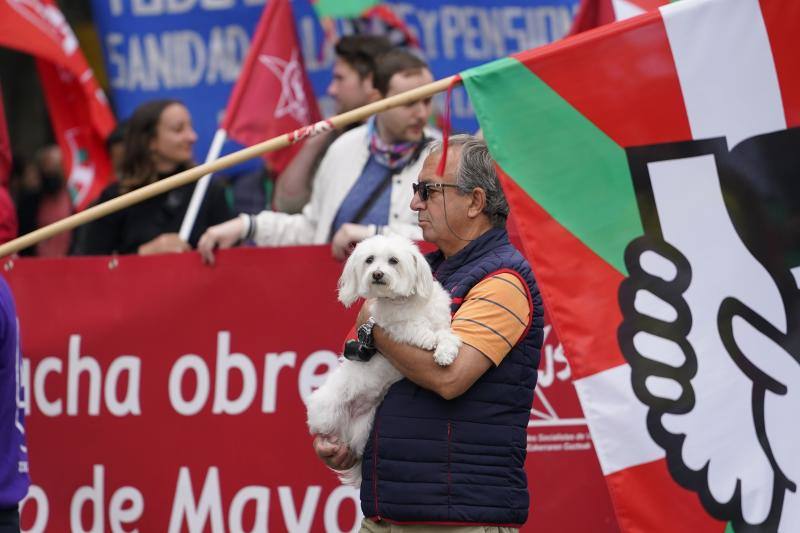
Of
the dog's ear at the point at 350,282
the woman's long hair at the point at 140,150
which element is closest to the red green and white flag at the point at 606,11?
the woman's long hair at the point at 140,150

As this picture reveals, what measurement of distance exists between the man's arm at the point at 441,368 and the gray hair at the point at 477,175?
1.68ft

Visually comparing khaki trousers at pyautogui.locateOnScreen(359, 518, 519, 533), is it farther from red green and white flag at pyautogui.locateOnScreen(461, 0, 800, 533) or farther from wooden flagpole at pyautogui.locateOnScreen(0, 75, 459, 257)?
wooden flagpole at pyautogui.locateOnScreen(0, 75, 459, 257)

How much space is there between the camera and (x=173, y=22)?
29.3 ft

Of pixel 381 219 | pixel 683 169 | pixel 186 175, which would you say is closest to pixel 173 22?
pixel 381 219

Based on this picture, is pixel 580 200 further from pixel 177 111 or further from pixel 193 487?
pixel 177 111

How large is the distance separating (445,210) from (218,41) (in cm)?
532

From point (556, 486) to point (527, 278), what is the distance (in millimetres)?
1592

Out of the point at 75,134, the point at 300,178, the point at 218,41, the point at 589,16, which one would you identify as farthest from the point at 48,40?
the point at 589,16

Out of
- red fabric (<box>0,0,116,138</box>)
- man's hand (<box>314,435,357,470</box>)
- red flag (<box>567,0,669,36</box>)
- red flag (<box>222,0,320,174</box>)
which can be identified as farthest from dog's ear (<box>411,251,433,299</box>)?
red fabric (<box>0,0,116,138</box>)

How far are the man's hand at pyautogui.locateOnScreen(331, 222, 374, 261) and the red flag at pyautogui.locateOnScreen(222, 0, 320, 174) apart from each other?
1862mm

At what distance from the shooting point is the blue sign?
28.5ft

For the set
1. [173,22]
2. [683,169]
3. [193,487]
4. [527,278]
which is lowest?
[193,487]

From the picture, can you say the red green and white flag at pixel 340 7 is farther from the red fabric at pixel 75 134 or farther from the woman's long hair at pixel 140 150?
the woman's long hair at pixel 140 150

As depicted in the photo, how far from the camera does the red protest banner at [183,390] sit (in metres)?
5.55
